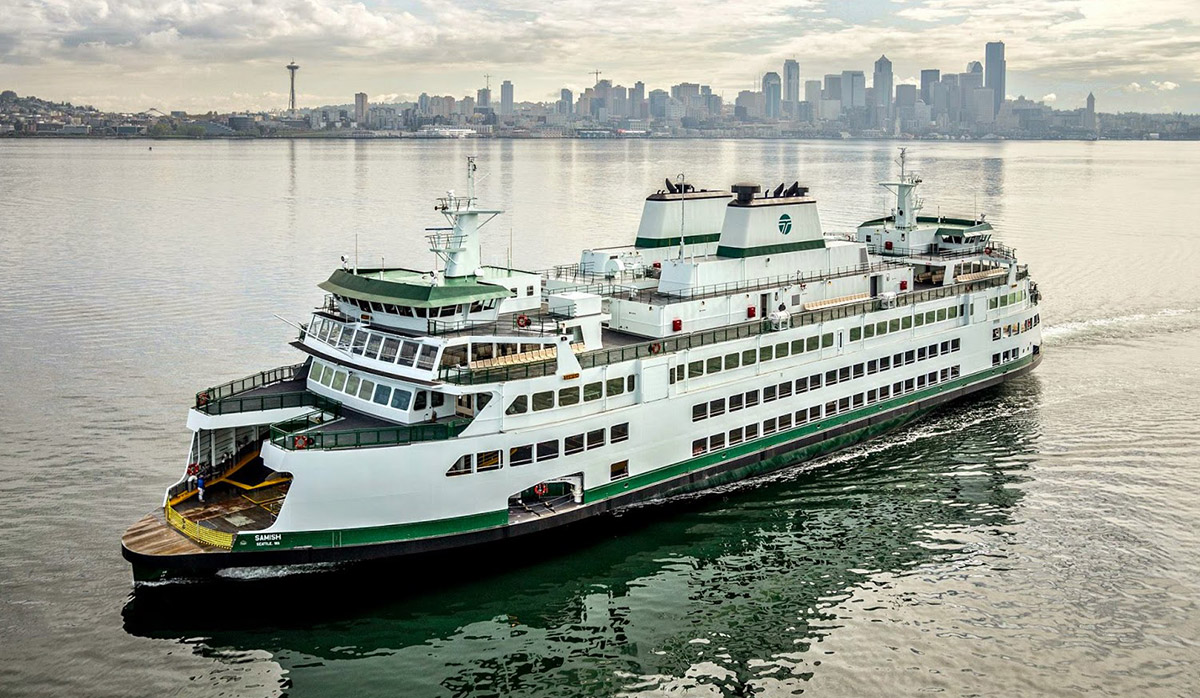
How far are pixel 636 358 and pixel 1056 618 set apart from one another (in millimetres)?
12088

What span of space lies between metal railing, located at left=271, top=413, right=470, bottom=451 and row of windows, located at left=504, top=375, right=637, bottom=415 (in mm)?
1596

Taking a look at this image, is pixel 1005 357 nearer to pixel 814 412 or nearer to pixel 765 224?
pixel 814 412

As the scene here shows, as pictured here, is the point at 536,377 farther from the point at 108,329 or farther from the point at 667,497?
the point at 108,329

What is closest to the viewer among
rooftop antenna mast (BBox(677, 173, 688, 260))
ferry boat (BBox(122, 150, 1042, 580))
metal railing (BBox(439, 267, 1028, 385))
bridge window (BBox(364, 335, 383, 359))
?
ferry boat (BBox(122, 150, 1042, 580))

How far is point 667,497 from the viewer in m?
30.2

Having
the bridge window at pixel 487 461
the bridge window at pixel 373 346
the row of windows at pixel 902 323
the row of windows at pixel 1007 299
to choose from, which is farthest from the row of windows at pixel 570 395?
the row of windows at pixel 1007 299

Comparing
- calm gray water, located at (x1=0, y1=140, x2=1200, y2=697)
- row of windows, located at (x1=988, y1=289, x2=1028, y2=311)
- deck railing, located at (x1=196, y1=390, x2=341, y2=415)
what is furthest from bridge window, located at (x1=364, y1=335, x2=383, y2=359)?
row of windows, located at (x1=988, y1=289, x2=1028, y2=311)

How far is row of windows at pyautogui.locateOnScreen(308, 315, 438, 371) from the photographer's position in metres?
26.6

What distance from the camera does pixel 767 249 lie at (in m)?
36.5

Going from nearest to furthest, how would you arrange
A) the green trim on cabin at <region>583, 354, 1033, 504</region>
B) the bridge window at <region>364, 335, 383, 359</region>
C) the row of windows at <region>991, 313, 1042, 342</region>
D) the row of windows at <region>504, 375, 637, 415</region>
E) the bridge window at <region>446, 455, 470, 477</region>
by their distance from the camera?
the bridge window at <region>446, 455, 470, 477</region> → the row of windows at <region>504, 375, 637, 415</region> → the bridge window at <region>364, 335, 383, 359</region> → the green trim on cabin at <region>583, 354, 1033, 504</region> → the row of windows at <region>991, 313, 1042, 342</region>

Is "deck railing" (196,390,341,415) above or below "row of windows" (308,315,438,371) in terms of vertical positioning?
below

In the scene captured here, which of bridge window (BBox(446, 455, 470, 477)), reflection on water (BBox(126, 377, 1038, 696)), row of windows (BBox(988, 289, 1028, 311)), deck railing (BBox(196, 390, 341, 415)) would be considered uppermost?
row of windows (BBox(988, 289, 1028, 311))

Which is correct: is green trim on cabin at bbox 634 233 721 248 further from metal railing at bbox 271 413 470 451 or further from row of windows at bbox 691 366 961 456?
metal railing at bbox 271 413 470 451

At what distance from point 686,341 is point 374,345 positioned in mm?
8930
